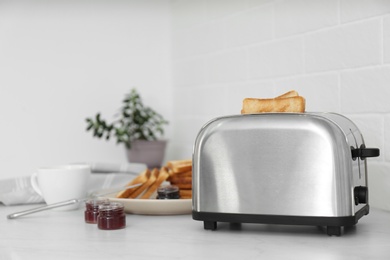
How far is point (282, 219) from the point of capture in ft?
3.39

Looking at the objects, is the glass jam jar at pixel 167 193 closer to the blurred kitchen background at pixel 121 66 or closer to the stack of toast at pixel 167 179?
the stack of toast at pixel 167 179

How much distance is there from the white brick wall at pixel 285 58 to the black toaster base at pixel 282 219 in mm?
380

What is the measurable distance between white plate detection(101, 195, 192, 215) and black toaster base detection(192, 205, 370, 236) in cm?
16

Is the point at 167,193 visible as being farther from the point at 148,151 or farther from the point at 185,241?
the point at 148,151

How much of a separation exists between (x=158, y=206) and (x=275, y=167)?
1.04 ft

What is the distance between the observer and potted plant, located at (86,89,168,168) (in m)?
2.14

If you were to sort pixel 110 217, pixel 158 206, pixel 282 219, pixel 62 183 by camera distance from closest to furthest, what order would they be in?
pixel 282 219 < pixel 110 217 < pixel 158 206 < pixel 62 183

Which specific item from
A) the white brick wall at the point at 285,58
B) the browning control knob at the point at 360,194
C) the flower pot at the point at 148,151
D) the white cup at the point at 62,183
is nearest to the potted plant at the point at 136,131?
the flower pot at the point at 148,151

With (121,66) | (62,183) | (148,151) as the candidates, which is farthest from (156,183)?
(121,66)

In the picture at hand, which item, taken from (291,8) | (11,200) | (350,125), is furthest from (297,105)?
(11,200)

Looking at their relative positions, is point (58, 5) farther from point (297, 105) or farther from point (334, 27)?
point (297, 105)

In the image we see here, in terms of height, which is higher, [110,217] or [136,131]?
[136,131]

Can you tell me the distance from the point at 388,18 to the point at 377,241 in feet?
1.70

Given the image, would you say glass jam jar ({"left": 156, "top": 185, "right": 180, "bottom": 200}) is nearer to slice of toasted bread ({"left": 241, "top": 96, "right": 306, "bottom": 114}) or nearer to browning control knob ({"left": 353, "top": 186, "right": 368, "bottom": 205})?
slice of toasted bread ({"left": 241, "top": 96, "right": 306, "bottom": 114})
